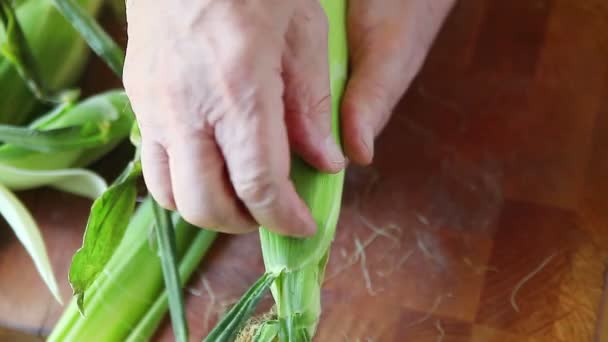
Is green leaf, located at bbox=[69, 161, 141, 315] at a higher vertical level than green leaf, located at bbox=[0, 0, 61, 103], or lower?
lower

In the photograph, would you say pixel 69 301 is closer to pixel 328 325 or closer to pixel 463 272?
pixel 328 325

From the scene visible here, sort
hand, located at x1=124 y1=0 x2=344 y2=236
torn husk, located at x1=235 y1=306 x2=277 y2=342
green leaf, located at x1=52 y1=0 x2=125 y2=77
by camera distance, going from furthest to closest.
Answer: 1. green leaf, located at x1=52 y1=0 x2=125 y2=77
2. torn husk, located at x1=235 y1=306 x2=277 y2=342
3. hand, located at x1=124 y1=0 x2=344 y2=236

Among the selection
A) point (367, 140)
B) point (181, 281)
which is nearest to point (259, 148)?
point (367, 140)

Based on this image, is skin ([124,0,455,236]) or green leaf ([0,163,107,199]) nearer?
skin ([124,0,455,236])

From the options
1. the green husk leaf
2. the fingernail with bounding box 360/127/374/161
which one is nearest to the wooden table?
the green husk leaf

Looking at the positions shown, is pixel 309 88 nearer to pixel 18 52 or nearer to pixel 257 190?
pixel 257 190

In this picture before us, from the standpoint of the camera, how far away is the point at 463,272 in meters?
0.59

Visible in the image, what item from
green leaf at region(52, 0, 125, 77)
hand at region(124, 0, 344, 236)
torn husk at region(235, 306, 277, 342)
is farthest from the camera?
green leaf at region(52, 0, 125, 77)

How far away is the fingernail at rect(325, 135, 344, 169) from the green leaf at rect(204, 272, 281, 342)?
81 mm

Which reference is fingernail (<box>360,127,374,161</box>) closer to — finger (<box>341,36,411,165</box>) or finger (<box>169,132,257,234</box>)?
finger (<box>341,36,411,165</box>)

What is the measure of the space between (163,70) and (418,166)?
1.00 feet

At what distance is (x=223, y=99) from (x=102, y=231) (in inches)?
7.6

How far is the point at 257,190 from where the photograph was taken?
0.42 m

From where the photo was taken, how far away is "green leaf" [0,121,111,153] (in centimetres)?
61
